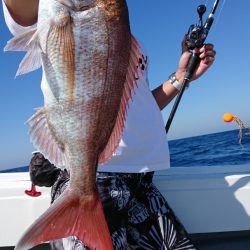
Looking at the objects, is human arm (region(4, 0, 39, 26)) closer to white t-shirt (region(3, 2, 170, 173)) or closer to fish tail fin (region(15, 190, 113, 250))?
white t-shirt (region(3, 2, 170, 173))

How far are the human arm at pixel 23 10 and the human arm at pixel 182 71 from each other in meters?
1.24

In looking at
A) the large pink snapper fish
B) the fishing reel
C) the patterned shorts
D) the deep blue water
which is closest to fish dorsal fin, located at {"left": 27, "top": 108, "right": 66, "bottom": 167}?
the large pink snapper fish

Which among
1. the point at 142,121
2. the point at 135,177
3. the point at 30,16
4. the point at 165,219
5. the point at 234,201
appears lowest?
the point at 234,201

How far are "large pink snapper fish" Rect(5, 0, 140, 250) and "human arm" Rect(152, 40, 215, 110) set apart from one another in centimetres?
124

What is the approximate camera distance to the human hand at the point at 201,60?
2525 millimetres

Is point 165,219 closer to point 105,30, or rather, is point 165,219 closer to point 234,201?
point 234,201

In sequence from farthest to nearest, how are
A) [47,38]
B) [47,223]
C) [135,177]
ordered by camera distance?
[135,177] < [47,223] < [47,38]

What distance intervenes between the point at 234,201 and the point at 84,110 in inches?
73.4

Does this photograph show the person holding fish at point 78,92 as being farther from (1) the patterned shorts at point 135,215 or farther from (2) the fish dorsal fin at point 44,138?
(1) the patterned shorts at point 135,215

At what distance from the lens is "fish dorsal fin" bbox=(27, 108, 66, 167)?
1432 mm

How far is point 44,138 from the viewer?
1.46 metres

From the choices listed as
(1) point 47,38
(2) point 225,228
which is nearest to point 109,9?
(1) point 47,38

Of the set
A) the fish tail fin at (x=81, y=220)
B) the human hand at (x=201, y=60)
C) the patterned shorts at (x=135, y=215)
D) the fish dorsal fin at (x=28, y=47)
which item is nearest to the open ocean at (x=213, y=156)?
the human hand at (x=201, y=60)

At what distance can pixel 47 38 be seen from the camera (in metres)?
1.29
